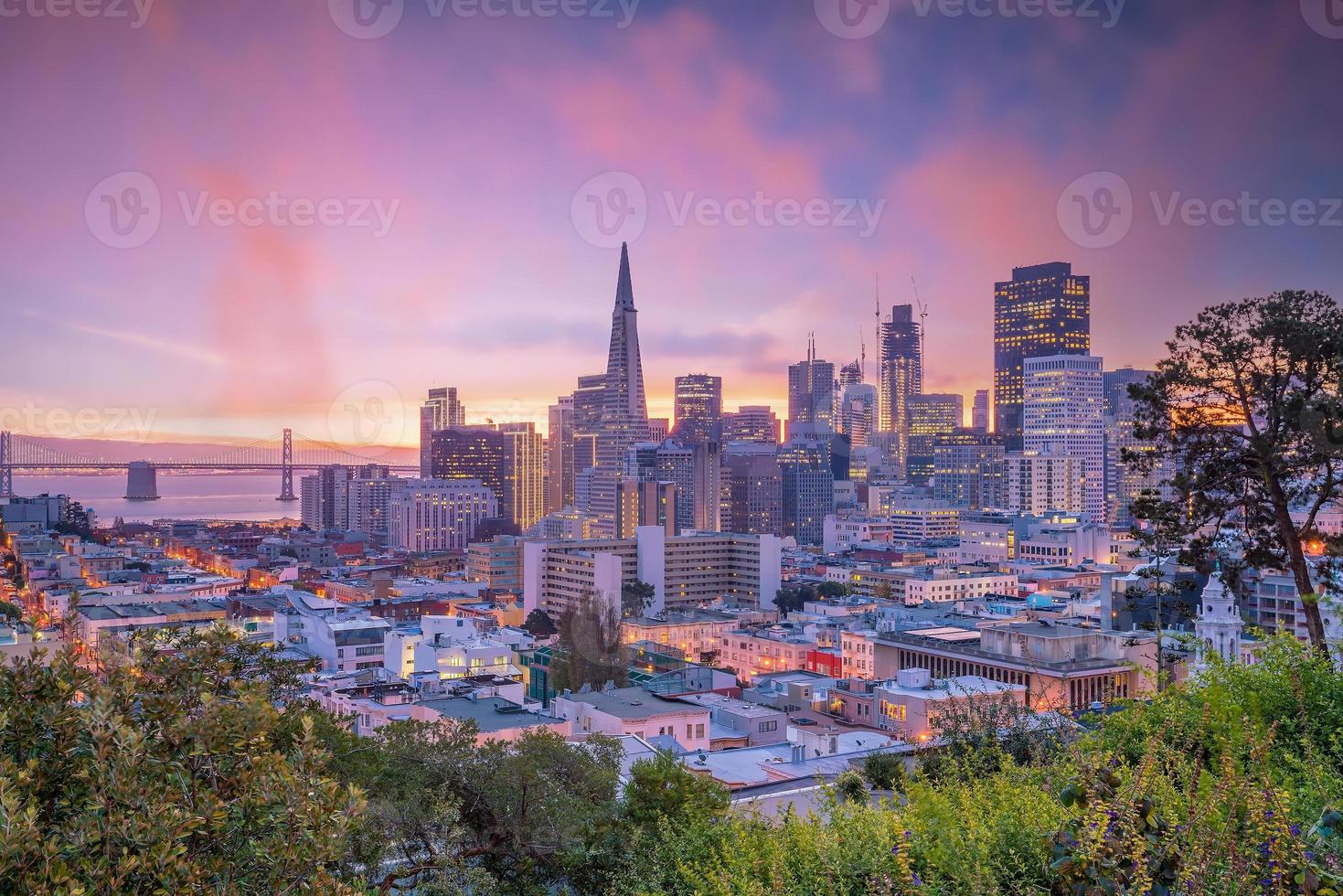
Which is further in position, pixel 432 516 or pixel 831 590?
pixel 432 516

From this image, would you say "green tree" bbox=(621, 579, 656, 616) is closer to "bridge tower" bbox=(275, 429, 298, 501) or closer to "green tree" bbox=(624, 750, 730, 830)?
"green tree" bbox=(624, 750, 730, 830)

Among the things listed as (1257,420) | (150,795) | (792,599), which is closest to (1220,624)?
(1257,420)

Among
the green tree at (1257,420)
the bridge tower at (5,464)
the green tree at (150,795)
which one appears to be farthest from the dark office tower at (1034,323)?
the green tree at (150,795)

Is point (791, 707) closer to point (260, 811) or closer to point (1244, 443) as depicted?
point (1244, 443)

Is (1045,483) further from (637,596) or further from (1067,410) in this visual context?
(637,596)

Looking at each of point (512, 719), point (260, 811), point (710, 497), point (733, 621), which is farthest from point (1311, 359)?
point (710, 497)
